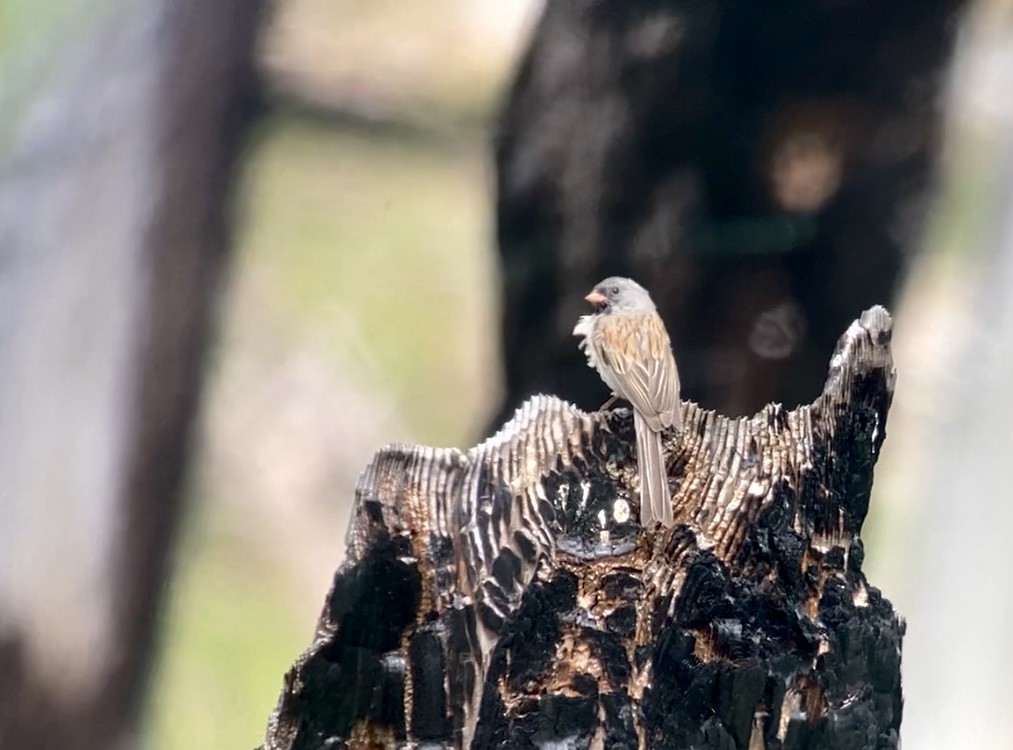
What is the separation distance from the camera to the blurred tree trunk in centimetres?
252

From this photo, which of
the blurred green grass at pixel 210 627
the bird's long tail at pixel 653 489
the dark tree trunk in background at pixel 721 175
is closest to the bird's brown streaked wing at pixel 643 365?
the bird's long tail at pixel 653 489

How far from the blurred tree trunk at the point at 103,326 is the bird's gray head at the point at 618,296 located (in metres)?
1.03

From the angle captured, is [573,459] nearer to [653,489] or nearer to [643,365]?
[653,489]

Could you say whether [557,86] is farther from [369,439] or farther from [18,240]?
[18,240]

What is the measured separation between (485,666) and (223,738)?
4.64 ft

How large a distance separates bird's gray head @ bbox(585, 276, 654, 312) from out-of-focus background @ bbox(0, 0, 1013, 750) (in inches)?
10.0

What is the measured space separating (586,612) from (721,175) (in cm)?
170

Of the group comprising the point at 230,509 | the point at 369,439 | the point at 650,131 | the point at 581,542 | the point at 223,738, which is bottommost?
the point at 223,738

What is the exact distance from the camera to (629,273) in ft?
9.45

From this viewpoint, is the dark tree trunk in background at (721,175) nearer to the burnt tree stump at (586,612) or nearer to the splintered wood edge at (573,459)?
the splintered wood edge at (573,459)

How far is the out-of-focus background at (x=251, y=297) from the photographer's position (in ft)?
8.38

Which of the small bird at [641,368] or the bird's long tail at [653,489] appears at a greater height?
the small bird at [641,368]

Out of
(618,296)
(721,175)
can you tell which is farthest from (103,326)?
(721,175)

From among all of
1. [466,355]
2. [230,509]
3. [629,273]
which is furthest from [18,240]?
[629,273]
